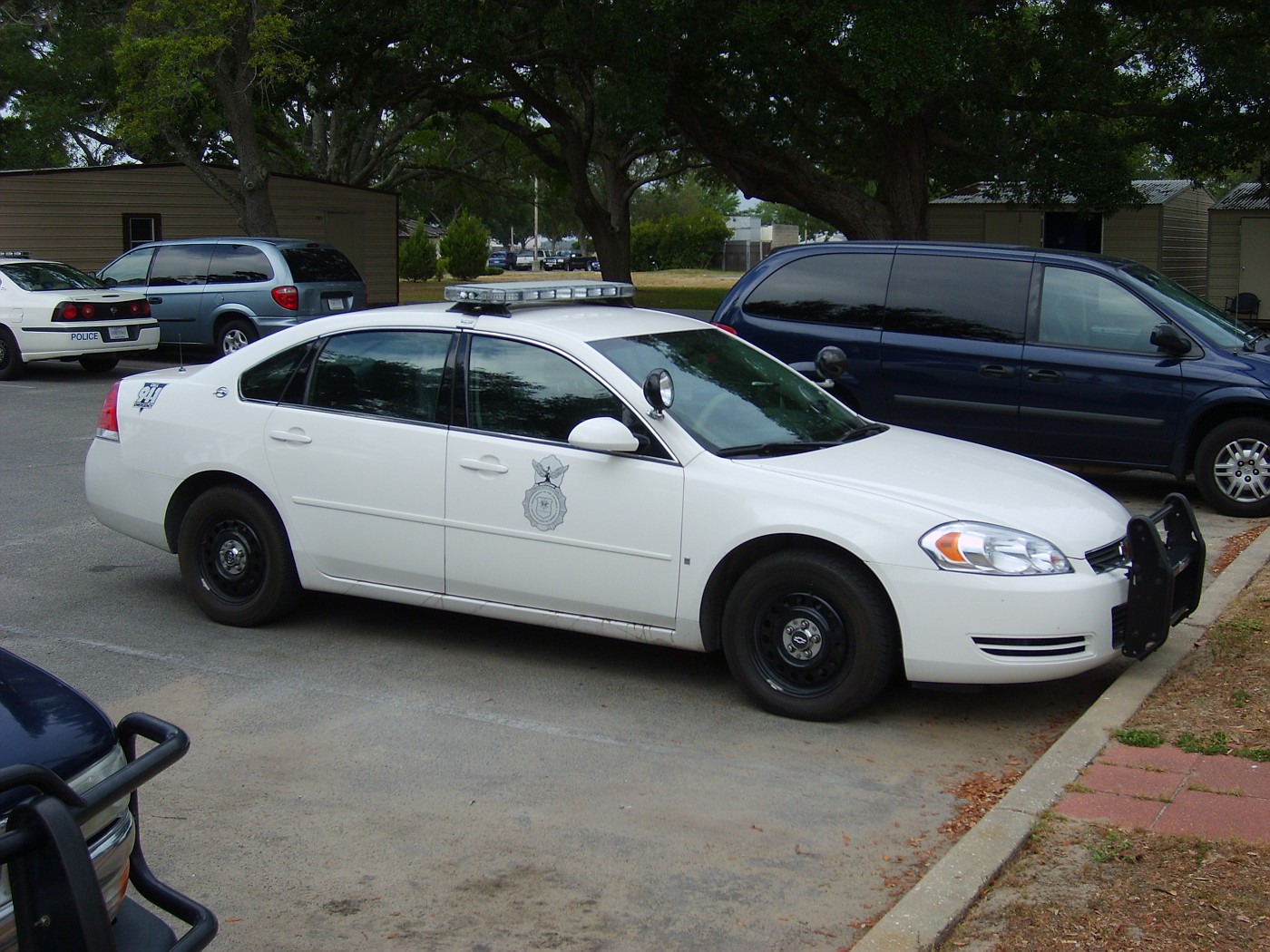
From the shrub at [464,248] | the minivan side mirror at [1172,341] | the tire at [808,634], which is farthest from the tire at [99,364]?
the shrub at [464,248]

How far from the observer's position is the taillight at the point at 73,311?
1673 cm

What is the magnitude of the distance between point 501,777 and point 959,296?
6243 mm

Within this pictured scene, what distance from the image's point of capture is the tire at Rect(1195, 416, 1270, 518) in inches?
360

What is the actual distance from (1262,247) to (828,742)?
25.3 m

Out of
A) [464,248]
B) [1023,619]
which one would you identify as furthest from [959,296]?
[464,248]

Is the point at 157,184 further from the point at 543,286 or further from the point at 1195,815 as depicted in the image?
the point at 1195,815

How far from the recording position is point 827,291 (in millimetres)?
10305

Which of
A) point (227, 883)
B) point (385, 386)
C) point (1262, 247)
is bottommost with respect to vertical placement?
point (227, 883)

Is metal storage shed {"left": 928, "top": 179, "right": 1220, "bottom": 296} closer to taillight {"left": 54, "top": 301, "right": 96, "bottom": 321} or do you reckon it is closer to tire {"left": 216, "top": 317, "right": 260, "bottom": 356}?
tire {"left": 216, "top": 317, "right": 260, "bottom": 356}

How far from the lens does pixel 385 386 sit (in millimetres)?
6355

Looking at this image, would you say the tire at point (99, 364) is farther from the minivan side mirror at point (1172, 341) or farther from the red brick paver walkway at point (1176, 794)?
the red brick paver walkway at point (1176, 794)

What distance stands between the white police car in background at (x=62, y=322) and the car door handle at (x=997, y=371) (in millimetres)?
11590

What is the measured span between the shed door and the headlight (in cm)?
2441

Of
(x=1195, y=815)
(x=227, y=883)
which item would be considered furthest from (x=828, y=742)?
(x=227, y=883)
